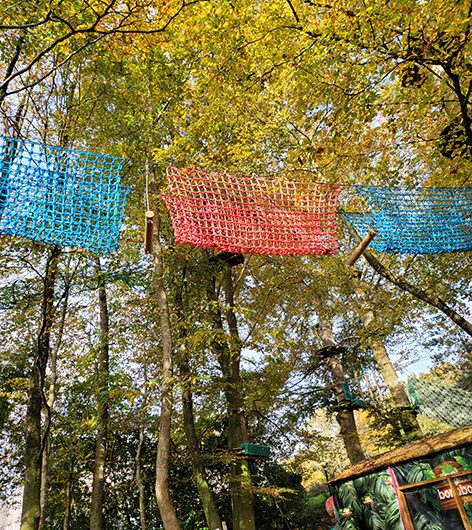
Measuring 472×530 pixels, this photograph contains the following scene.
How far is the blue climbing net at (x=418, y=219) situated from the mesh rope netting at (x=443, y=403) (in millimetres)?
5840

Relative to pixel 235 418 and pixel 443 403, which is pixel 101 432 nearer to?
pixel 235 418

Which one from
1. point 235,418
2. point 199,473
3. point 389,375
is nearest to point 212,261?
point 235,418

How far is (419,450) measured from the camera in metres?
5.81

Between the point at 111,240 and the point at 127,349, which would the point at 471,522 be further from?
the point at 127,349

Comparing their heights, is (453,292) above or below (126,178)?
below

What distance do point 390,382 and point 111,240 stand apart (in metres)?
8.81

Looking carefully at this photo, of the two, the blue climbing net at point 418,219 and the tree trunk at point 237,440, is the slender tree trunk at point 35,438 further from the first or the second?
the blue climbing net at point 418,219

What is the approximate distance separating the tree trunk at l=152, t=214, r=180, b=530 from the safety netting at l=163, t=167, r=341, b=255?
2326 mm

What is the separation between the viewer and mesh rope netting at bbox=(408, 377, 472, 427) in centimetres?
960

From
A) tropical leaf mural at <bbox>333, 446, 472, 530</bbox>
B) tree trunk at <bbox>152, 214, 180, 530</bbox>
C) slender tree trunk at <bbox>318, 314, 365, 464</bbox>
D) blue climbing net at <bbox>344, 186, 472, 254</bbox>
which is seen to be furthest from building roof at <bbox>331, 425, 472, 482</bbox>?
tree trunk at <bbox>152, 214, 180, 530</bbox>

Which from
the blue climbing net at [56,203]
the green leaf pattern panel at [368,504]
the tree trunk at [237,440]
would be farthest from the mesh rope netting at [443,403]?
the blue climbing net at [56,203]

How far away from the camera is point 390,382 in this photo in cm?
1025

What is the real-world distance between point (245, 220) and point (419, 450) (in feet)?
14.2

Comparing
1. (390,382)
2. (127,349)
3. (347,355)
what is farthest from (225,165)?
(347,355)
